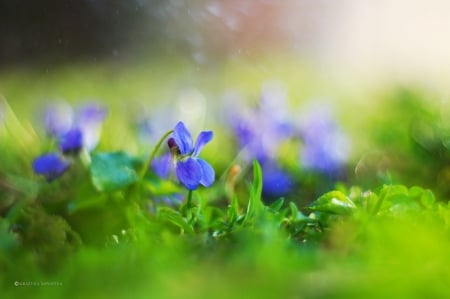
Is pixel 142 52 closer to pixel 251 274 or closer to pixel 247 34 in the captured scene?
pixel 247 34

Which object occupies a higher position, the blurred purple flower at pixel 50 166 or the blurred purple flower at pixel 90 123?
the blurred purple flower at pixel 90 123

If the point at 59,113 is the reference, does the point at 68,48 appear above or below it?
above

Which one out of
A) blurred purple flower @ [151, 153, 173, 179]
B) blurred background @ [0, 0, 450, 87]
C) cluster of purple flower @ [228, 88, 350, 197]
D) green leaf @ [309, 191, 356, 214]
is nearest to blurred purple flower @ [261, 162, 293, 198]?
cluster of purple flower @ [228, 88, 350, 197]

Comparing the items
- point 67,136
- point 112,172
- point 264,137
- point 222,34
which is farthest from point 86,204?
point 222,34

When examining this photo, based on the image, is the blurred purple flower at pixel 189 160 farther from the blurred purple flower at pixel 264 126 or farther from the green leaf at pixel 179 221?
the blurred purple flower at pixel 264 126

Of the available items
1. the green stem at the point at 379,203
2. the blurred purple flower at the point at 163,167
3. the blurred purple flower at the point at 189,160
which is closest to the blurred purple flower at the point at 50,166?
the blurred purple flower at the point at 163,167

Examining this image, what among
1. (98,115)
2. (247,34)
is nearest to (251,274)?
(98,115)
